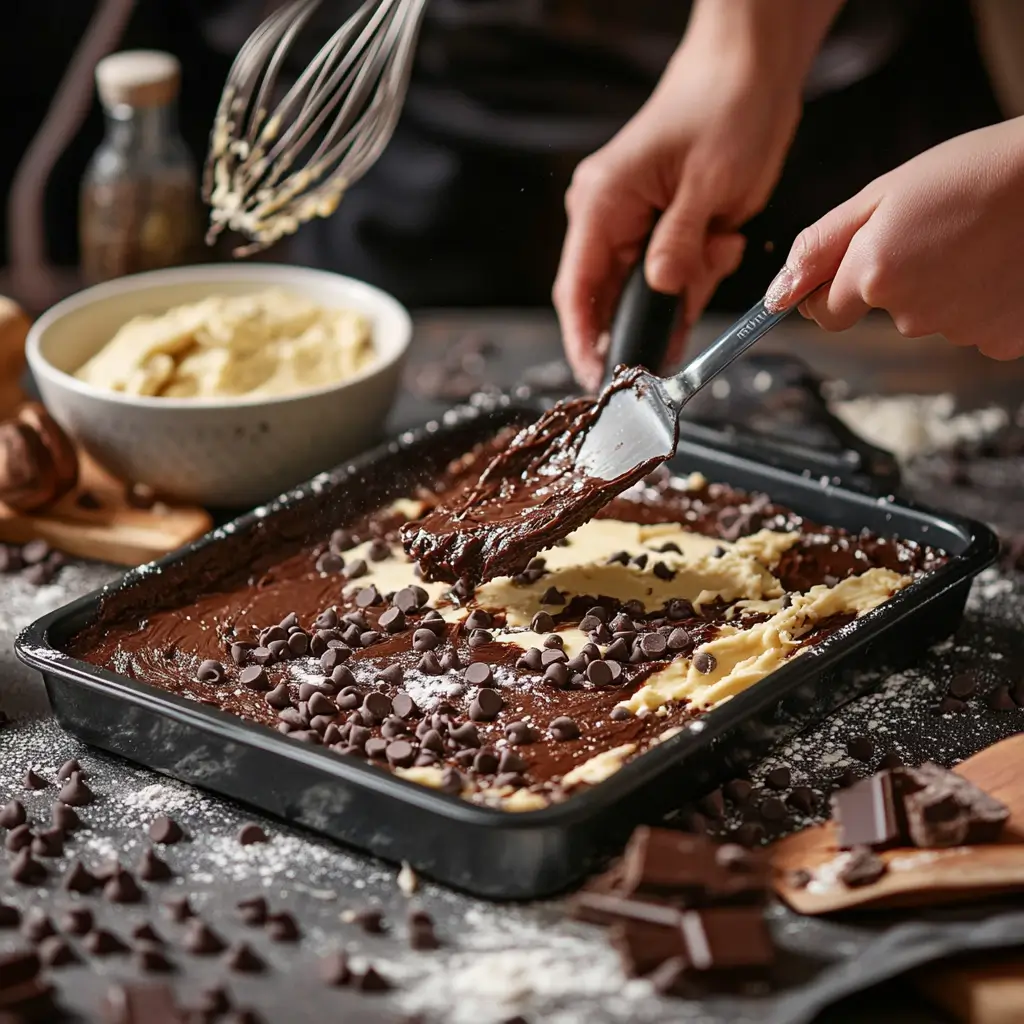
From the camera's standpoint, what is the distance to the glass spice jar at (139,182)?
8.61 ft

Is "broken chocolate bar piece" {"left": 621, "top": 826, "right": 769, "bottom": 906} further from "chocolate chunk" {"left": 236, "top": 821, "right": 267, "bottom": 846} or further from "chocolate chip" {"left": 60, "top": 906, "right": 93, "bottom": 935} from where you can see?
"chocolate chip" {"left": 60, "top": 906, "right": 93, "bottom": 935}

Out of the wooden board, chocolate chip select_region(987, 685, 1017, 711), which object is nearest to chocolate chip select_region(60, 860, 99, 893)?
the wooden board

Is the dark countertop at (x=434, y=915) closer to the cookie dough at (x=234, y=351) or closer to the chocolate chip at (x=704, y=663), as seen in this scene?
the chocolate chip at (x=704, y=663)

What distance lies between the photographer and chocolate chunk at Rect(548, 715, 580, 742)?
5.29 feet

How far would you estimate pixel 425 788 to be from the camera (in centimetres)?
145

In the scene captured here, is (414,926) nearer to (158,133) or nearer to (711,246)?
(711,246)

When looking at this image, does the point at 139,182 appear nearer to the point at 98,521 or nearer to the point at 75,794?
the point at 98,521

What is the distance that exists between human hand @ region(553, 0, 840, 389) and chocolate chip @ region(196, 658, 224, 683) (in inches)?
30.2

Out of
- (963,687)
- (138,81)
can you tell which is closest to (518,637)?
Result: (963,687)

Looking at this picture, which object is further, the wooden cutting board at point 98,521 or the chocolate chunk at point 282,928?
the wooden cutting board at point 98,521

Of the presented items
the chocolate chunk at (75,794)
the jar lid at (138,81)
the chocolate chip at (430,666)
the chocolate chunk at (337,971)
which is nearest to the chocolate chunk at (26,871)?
the chocolate chunk at (75,794)

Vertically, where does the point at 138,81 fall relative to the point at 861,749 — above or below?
above

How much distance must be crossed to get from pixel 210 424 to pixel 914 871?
1201 millimetres

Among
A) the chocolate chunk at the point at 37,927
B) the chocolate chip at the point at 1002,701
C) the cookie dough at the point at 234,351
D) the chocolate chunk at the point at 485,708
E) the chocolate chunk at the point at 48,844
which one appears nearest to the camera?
the chocolate chunk at the point at 37,927
